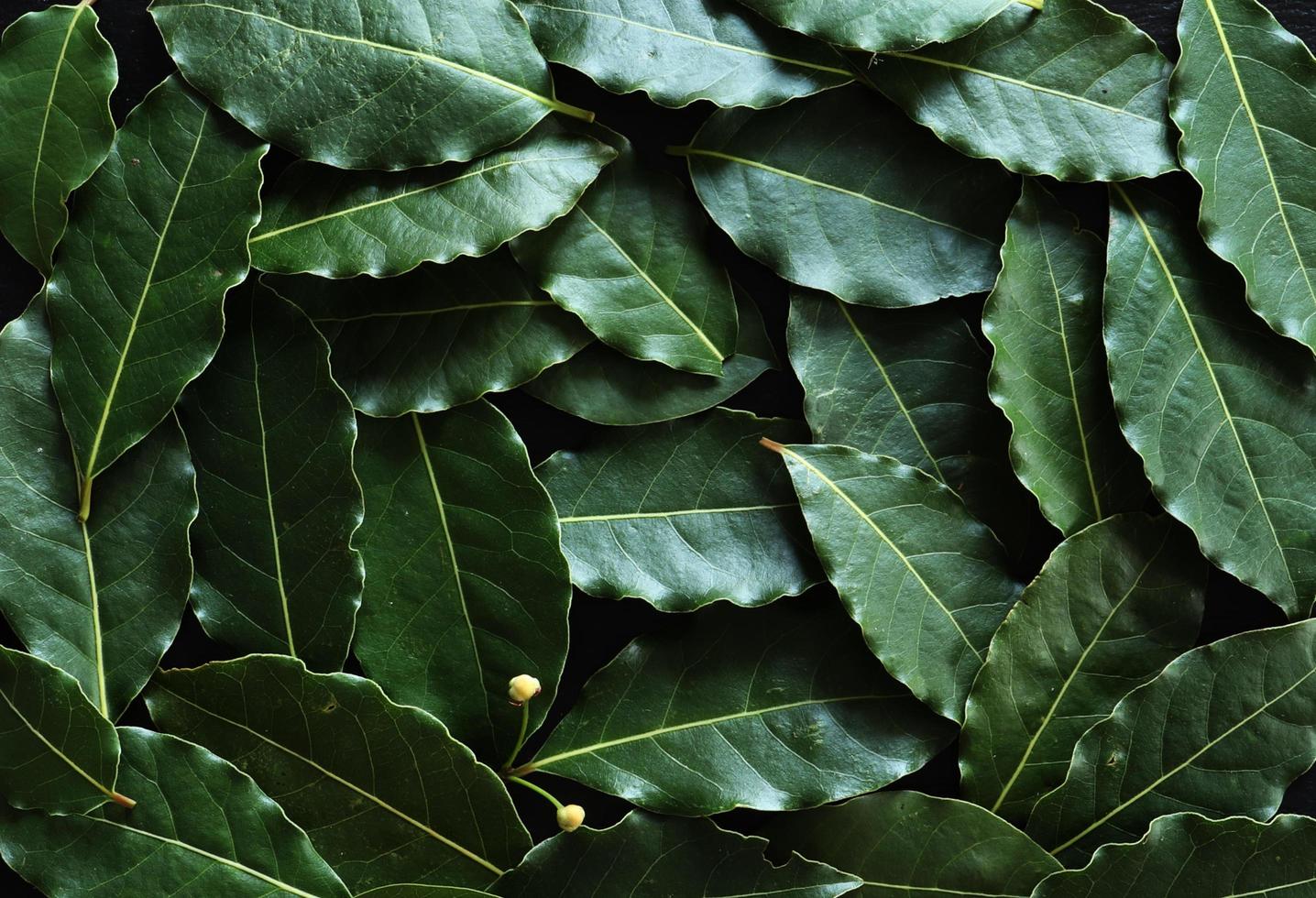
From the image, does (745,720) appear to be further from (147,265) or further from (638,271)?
(147,265)

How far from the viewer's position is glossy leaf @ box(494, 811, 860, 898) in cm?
66

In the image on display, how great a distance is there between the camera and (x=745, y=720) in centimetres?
69

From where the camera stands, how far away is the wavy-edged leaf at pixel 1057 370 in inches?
26.3

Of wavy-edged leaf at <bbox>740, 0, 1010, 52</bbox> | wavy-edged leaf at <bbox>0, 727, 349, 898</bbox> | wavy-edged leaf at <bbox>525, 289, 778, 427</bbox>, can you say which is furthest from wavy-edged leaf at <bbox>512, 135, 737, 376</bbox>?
wavy-edged leaf at <bbox>0, 727, 349, 898</bbox>

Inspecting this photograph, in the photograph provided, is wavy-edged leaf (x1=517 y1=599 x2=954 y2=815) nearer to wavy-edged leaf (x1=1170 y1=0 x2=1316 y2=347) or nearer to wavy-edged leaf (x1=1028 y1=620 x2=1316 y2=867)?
wavy-edged leaf (x1=1028 y1=620 x2=1316 y2=867)

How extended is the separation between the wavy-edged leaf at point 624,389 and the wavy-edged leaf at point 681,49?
154mm

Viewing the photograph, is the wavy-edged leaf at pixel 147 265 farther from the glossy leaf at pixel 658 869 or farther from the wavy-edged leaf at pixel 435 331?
the glossy leaf at pixel 658 869

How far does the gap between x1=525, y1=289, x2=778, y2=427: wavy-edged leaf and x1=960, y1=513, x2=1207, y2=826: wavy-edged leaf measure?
234 millimetres

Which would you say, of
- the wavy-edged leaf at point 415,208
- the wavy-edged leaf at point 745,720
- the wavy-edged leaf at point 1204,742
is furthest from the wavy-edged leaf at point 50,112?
the wavy-edged leaf at point 1204,742

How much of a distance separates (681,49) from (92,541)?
47cm

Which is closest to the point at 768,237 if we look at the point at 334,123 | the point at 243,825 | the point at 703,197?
the point at 703,197

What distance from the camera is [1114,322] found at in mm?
670

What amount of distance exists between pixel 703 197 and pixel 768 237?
5 cm

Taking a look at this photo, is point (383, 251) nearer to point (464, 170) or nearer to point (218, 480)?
point (464, 170)
